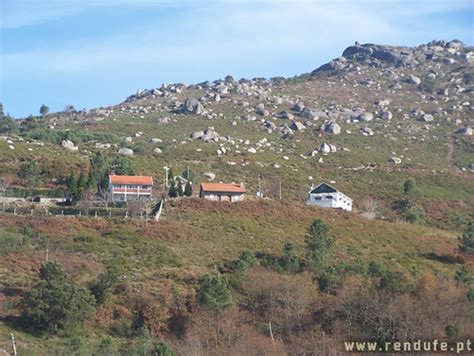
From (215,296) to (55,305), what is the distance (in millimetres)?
9495

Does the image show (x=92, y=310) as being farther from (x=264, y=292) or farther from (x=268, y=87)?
(x=268, y=87)

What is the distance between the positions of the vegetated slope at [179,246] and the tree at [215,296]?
2909 millimetres

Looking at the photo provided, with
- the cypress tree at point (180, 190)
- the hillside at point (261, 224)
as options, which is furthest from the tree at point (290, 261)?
the cypress tree at point (180, 190)

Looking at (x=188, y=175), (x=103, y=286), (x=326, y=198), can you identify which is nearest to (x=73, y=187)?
(x=188, y=175)

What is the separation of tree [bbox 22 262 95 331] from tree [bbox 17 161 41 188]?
2873cm

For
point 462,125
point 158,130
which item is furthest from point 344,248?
point 462,125

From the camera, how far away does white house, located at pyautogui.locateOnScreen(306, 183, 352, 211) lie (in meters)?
89.2

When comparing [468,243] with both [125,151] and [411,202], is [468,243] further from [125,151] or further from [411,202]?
[125,151]

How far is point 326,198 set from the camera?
89562 mm

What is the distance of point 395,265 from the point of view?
227ft

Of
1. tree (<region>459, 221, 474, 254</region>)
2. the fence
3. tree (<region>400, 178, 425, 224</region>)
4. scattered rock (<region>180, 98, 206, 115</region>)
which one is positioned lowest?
tree (<region>459, 221, 474, 254</region>)

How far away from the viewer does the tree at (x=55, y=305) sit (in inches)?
1999

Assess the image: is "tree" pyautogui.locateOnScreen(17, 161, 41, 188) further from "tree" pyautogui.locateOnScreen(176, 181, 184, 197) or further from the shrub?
the shrub

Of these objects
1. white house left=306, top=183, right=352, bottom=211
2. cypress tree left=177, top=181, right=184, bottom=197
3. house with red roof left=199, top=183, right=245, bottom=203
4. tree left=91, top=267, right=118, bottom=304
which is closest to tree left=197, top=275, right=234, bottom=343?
tree left=91, top=267, right=118, bottom=304
